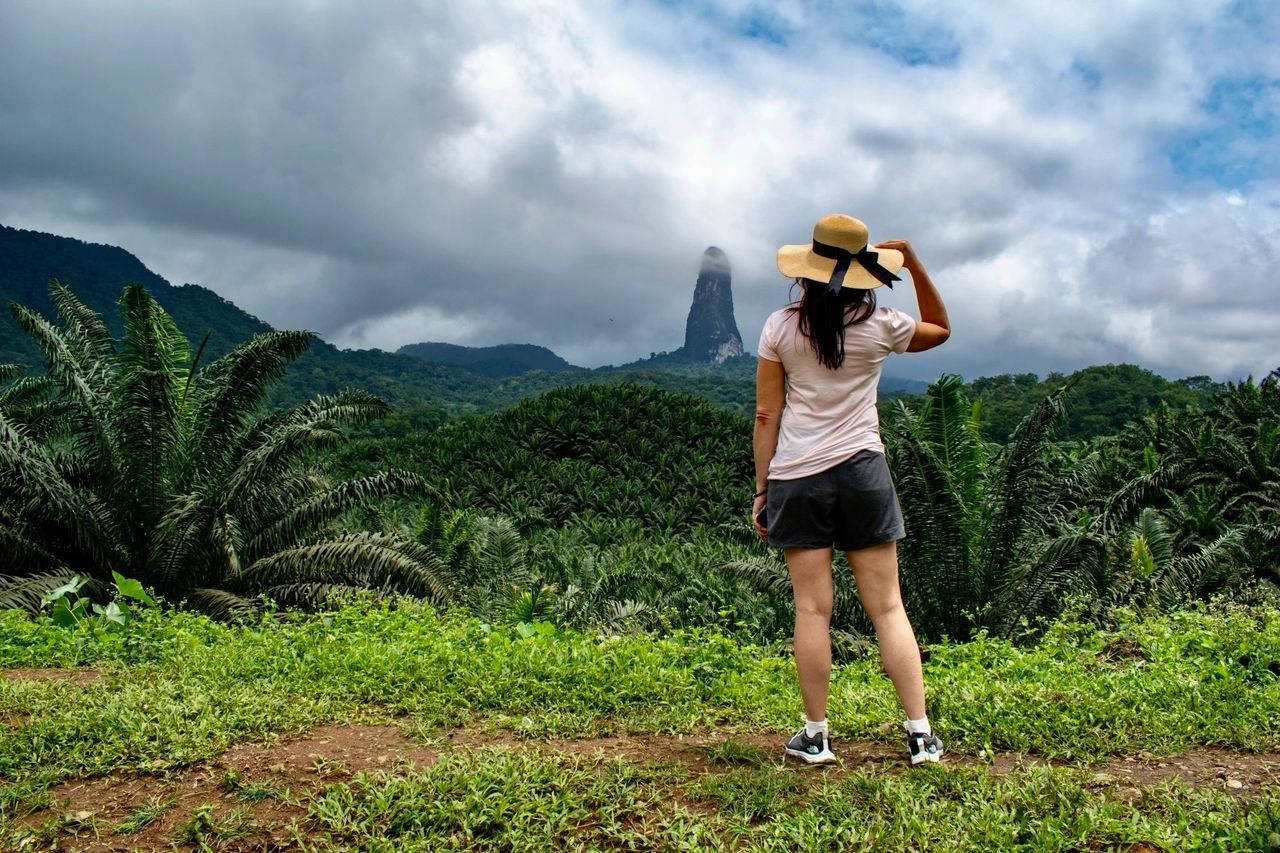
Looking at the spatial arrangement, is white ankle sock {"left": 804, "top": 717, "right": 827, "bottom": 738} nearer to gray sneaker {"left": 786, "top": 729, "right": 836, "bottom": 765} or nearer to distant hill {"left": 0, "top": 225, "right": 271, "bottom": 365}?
gray sneaker {"left": 786, "top": 729, "right": 836, "bottom": 765}

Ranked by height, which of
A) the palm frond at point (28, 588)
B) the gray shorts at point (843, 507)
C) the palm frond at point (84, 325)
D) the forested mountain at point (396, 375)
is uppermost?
the forested mountain at point (396, 375)

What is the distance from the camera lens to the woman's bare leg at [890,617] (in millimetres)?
3301

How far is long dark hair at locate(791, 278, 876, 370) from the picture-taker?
3.28 metres

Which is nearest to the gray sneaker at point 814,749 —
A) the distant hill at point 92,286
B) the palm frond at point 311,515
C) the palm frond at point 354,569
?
the palm frond at point 354,569

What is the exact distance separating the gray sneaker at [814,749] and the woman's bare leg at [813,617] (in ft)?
0.46

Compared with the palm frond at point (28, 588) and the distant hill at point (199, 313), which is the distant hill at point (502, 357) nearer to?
the distant hill at point (199, 313)

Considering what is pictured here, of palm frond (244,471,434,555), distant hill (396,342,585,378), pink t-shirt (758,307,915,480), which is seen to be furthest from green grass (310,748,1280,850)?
distant hill (396,342,585,378)

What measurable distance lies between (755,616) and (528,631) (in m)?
4.27

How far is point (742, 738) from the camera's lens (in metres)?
3.91

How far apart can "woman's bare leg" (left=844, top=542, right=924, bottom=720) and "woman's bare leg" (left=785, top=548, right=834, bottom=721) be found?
3.3 inches

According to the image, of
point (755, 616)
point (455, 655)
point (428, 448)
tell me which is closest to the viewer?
point (455, 655)

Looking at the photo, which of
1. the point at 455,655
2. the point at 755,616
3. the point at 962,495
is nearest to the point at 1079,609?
the point at 962,495

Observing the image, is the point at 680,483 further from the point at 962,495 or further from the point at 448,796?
the point at 448,796

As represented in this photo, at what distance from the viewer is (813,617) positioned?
334 centimetres
